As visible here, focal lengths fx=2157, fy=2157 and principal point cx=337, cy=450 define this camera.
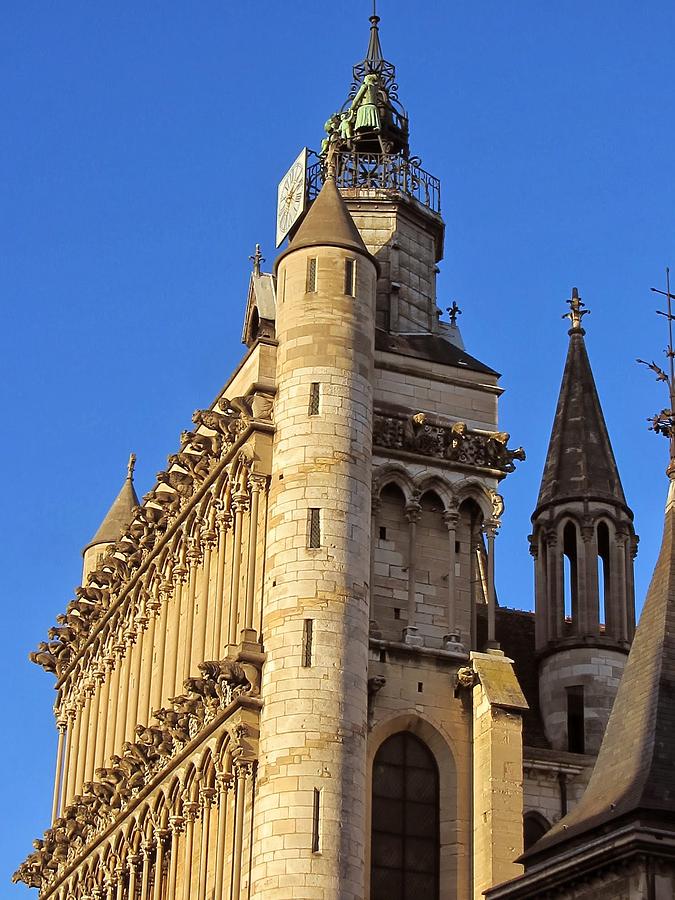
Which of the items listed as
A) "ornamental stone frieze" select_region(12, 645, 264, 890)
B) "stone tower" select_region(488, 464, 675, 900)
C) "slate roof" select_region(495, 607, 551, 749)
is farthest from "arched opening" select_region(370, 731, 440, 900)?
"stone tower" select_region(488, 464, 675, 900)

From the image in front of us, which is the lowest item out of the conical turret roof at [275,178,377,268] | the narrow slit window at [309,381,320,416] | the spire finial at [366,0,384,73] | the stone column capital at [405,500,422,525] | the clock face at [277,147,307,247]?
the stone column capital at [405,500,422,525]

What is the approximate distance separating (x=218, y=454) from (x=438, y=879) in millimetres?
10363

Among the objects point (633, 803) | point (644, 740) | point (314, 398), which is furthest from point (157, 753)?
point (633, 803)

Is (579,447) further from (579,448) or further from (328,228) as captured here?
(328,228)

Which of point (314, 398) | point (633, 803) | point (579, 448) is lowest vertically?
point (633, 803)

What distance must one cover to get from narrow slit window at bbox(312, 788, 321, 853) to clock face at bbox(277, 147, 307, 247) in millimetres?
14440

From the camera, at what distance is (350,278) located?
43.2m

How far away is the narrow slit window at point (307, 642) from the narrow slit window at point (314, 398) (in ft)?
14.4

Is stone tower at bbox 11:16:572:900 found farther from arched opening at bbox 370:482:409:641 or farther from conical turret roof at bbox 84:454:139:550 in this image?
conical turret roof at bbox 84:454:139:550

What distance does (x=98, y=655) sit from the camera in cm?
5416

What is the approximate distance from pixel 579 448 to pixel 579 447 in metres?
0.04

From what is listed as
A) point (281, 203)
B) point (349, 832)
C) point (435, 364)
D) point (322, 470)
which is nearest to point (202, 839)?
point (349, 832)

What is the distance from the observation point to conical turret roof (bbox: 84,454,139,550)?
58812 mm

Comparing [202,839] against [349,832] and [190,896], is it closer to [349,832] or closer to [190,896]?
[190,896]
